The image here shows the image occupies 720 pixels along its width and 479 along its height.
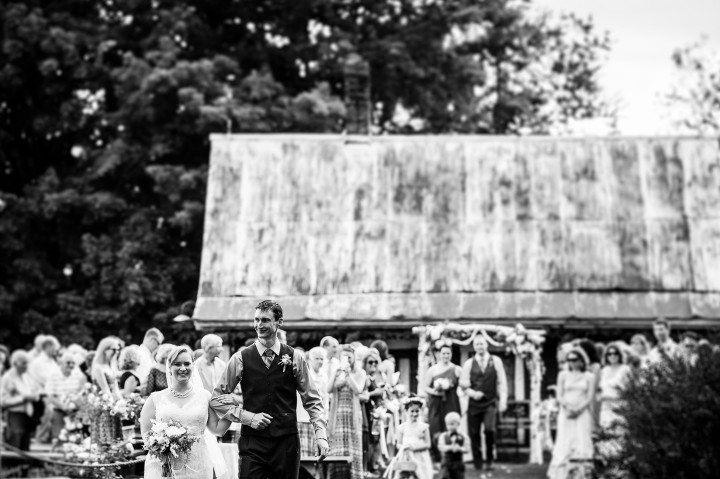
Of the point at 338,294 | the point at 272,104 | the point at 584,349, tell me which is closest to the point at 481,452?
the point at 584,349

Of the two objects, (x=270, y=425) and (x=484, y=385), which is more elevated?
(x=484, y=385)

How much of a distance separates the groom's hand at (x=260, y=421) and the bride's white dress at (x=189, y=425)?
0.71m

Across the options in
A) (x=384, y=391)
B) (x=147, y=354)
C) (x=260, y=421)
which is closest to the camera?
(x=260, y=421)

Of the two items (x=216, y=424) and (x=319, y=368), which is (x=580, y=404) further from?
(x=216, y=424)

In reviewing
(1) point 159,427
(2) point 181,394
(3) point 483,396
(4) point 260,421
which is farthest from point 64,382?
(4) point 260,421

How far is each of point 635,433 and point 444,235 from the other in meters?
13.8

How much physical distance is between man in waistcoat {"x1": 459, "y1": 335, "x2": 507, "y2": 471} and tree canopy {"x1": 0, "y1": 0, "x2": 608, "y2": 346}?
10.8 meters

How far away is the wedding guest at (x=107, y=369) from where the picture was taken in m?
15.8

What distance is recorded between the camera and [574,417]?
1814 cm

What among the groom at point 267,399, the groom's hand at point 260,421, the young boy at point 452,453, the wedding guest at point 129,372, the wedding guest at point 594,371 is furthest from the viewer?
the wedding guest at point 594,371

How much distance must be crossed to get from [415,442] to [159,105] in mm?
16317

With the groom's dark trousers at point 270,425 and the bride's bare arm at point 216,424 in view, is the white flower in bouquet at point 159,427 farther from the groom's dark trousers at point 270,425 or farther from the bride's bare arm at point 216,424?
the groom's dark trousers at point 270,425

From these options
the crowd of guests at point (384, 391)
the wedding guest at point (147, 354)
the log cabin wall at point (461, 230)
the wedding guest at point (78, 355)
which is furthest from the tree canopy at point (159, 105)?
the wedding guest at point (147, 354)

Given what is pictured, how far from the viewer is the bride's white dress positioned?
10.9 meters
